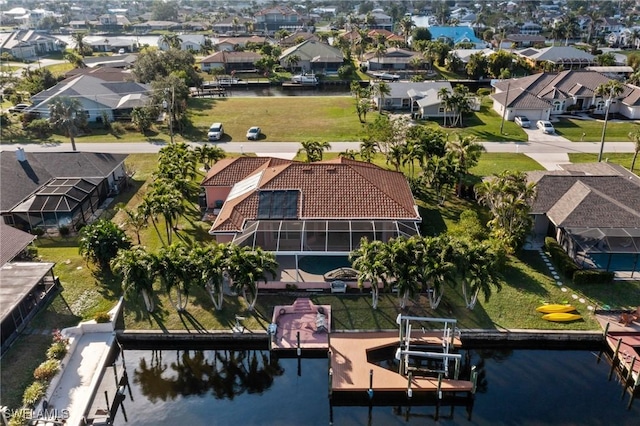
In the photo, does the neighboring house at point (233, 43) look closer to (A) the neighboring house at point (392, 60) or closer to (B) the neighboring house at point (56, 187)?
(A) the neighboring house at point (392, 60)

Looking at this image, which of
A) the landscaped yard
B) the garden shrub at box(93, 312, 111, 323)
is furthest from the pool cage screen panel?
the landscaped yard

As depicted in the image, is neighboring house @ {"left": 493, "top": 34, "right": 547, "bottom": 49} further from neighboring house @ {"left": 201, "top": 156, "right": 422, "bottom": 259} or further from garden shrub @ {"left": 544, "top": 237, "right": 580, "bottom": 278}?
neighboring house @ {"left": 201, "top": 156, "right": 422, "bottom": 259}

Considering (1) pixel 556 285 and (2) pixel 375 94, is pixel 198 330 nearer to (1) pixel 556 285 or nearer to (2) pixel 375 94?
(1) pixel 556 285

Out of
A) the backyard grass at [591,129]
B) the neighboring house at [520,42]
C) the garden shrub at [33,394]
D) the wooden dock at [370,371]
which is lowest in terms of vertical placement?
the wooden dock at [370,371]

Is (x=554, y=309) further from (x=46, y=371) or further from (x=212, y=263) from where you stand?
(x=46, y=371)

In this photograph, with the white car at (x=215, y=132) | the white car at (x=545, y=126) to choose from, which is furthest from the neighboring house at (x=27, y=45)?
the white car at (x=545, y=126)

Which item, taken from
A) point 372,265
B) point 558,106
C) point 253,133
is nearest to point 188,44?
point 253,133

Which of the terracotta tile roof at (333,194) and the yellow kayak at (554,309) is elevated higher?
the terracotta tile roof at (333,194)
